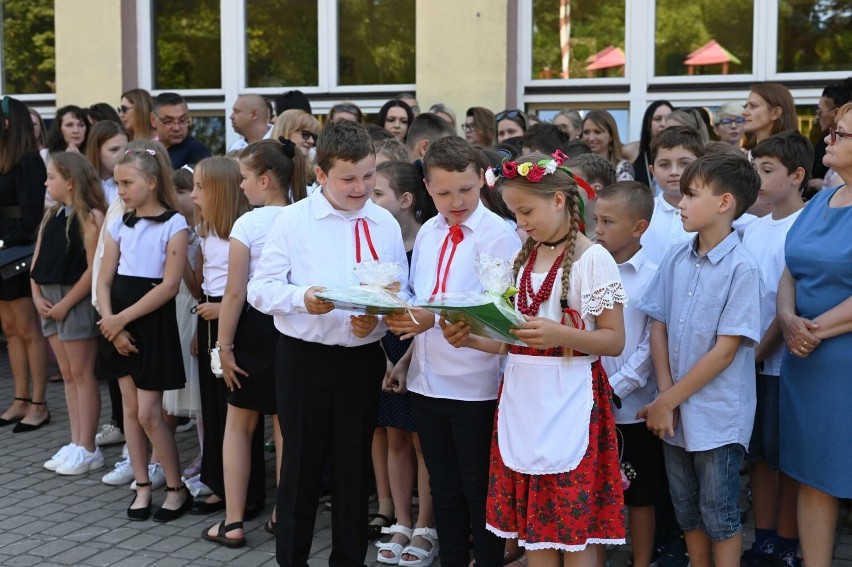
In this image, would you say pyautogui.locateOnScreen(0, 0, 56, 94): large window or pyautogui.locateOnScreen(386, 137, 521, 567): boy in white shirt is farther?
pyautogui.locateOnScreen(0, 0, 56, 94): large window

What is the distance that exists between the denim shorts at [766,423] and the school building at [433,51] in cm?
452

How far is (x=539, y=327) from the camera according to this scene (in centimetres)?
347

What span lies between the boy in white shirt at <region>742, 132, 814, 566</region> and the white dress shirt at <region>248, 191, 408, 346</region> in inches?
63.7

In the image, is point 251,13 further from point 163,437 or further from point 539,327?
point 539,327

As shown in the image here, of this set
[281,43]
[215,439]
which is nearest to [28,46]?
[281,43]

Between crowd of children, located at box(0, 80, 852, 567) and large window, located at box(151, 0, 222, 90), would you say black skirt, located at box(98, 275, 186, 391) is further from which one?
large window, located at box(151, 0, 222, 90)

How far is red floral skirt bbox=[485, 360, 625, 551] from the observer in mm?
3627

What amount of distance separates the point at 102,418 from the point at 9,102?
2388 millimetres

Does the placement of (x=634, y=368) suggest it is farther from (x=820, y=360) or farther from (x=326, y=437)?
(x=326, y=437)

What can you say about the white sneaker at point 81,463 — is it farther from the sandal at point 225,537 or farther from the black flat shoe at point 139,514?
the sandal at point 225,537

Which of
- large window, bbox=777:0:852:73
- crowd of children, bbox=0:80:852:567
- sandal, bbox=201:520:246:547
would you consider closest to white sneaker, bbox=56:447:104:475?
crowd of children, bbox=0:80:852:567

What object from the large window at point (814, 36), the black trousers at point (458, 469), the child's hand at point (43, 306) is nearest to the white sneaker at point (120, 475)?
the child's hand at point (43, 306)

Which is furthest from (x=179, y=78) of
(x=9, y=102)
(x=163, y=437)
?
(x=163, y=437)

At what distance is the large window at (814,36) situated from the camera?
820cm
